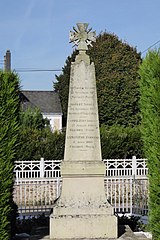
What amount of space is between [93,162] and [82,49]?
7.02 ft

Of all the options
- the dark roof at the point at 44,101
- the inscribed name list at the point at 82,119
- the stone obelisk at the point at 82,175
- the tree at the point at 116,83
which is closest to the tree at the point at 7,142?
the stone obelisk at the point at 82,175

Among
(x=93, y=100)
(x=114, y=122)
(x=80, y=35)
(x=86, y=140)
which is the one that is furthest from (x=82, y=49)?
(x=114, y=122)

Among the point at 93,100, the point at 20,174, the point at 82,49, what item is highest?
the point at 82,49

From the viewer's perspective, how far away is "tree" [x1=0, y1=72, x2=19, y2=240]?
685 centimetres

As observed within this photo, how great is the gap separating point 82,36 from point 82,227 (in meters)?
3.52

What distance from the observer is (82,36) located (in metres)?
8.62

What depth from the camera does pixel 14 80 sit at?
7.30 meters

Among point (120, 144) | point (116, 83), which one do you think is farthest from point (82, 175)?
point (116, 83)

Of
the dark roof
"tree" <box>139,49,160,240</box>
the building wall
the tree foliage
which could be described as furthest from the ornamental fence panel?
the dark roof

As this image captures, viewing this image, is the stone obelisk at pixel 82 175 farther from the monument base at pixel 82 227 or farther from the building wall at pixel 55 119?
the building wall at pixel 55 119

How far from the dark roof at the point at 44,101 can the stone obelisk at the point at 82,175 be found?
117 ft

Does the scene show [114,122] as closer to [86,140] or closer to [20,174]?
[20,174]

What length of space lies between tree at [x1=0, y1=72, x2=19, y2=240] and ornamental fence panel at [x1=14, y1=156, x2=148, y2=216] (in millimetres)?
5957

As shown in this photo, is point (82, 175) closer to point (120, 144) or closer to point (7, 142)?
point (7, 142)
